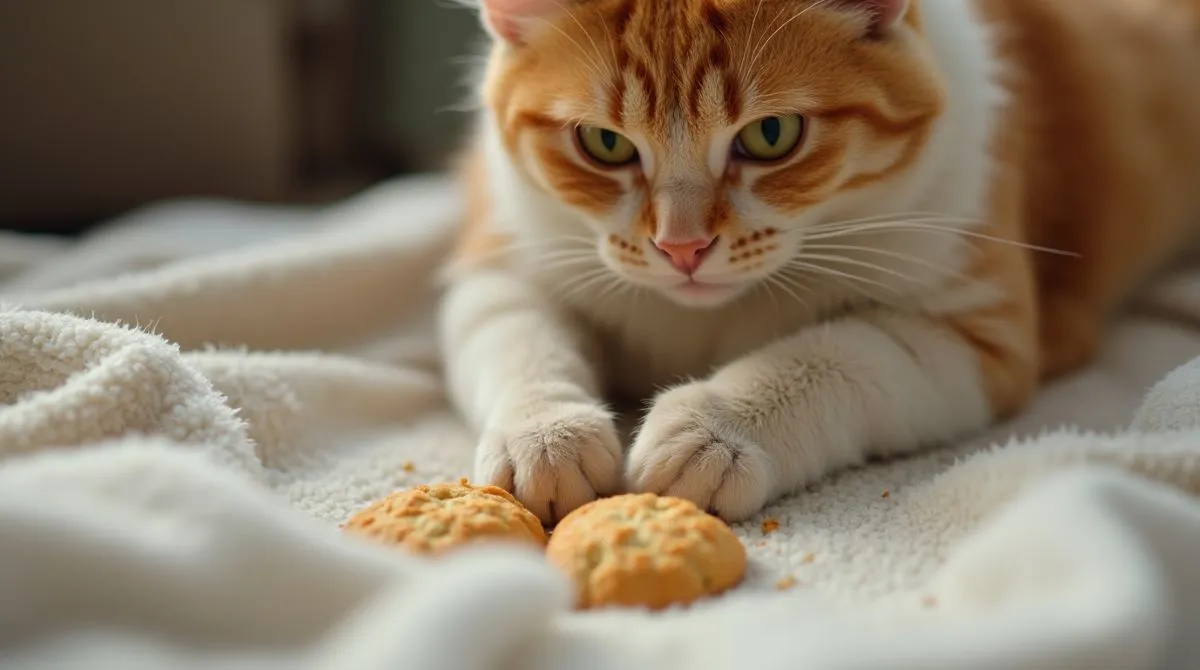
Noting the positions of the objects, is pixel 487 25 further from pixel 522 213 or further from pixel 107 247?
pixel 107 247

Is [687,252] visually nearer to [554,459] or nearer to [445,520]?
[554,459]

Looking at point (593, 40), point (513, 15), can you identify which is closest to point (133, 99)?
point (513, 15)

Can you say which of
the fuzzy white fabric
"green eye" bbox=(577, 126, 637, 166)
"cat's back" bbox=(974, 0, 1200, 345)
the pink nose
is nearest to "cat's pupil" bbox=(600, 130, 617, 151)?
"green eye" bbox=(577, 126, 637, 166)

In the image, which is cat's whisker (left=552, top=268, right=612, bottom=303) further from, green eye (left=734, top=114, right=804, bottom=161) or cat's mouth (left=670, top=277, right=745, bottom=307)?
green eye (left=734, top=114, right=804, bottom=161)

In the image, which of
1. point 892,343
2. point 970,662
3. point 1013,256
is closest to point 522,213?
point 892,343

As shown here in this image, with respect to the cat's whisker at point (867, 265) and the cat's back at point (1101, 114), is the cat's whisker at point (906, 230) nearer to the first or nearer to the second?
the cat's whisker at point (867, 265)

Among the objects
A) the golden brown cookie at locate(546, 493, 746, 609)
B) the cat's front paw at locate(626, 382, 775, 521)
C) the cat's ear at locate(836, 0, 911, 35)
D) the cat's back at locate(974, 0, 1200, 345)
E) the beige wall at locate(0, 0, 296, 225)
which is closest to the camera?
the golden brown cookie at locate(546, 493, 746, 609)

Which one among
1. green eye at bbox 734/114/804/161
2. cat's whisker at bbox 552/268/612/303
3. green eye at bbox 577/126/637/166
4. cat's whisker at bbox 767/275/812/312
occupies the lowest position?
cat's whisker at bbox 552/268/612/303
